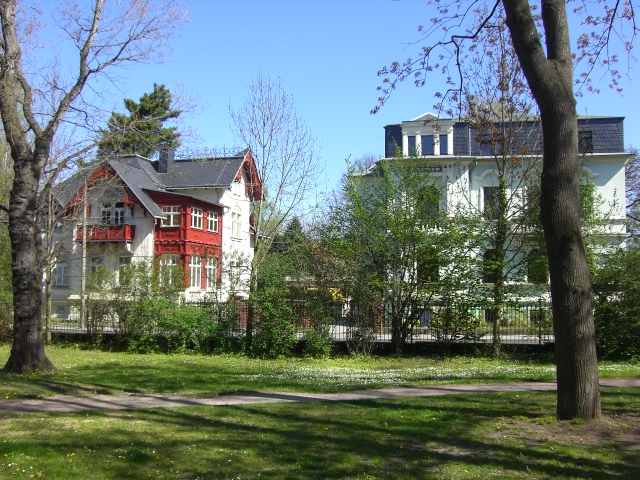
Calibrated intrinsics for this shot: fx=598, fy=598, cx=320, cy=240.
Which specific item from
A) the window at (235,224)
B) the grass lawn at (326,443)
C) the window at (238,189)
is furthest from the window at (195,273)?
the grass lawn at (326,443)

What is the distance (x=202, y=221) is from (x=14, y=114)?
93.7ft

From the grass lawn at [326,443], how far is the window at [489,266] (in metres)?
8.87

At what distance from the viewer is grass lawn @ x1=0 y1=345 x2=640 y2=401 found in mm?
11898

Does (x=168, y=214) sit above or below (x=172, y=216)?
above

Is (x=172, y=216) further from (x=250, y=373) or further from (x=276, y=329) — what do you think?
(x=250, y=373)

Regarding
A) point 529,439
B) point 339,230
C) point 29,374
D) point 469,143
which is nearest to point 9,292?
point 29,374

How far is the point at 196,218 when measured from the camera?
136 ft

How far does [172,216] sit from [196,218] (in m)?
1.69

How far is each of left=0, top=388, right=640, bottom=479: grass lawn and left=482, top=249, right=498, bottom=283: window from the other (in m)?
8.87

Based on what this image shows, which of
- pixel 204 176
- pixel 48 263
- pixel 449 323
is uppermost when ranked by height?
pixel 204 176

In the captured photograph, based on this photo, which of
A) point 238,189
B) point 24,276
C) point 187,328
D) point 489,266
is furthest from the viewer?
point 238,189

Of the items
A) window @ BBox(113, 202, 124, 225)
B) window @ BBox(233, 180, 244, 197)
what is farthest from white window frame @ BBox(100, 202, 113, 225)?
window @ BBox(233, 180, 244, 197)

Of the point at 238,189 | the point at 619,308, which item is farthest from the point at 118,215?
the point at 619,308

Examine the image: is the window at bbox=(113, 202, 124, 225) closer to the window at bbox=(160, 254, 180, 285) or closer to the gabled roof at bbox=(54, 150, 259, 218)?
the gabled roof at bbox=(54, 150, 259, 218)
